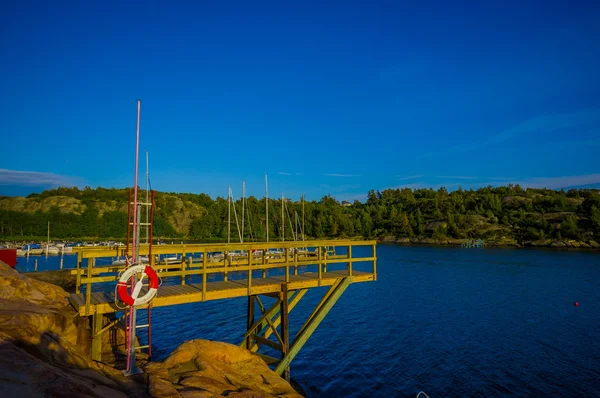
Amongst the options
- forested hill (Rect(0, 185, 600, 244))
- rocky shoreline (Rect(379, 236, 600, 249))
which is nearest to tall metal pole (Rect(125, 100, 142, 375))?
forested hill (Rect(0, 185, 600, 244))

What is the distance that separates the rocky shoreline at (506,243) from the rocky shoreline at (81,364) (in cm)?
11756

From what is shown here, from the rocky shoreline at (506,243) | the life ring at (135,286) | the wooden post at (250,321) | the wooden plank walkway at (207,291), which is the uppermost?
the life ring at (135,286)

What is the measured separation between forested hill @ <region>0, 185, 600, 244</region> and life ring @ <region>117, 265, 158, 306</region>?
313ft

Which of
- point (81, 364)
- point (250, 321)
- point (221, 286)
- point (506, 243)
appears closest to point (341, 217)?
point (506, 243)

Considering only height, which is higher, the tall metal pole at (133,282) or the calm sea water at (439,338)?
the tall metal pole at (133,282)

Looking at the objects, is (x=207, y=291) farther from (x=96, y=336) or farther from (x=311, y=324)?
(x=311, y=324)

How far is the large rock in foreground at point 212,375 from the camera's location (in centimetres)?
928

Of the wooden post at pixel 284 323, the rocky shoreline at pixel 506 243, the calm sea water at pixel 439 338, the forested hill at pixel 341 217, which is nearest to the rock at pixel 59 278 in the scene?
the calm sea water at pixel 439 338

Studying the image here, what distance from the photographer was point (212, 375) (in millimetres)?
10484

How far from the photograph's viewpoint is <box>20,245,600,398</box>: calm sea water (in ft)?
54.2

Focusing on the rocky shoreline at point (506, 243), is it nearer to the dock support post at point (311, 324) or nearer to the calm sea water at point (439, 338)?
A: the calm sea water at point (439, 338)

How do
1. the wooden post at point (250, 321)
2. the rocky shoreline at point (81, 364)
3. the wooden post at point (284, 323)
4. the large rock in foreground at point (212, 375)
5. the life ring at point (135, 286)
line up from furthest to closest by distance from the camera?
the wooden post at point (250, 321) < the wooden post at point (284, 323) < the life ring at point (135, 286) < the large rock in foreground at point (212, 375) < the rocky shoreline at point (81, 364)

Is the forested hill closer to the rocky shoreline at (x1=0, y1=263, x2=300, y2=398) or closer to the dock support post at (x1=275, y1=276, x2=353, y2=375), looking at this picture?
the dock support post at (x1=275, y1=276, x2=353, y2=375)

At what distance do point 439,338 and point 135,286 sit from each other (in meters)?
19.0
